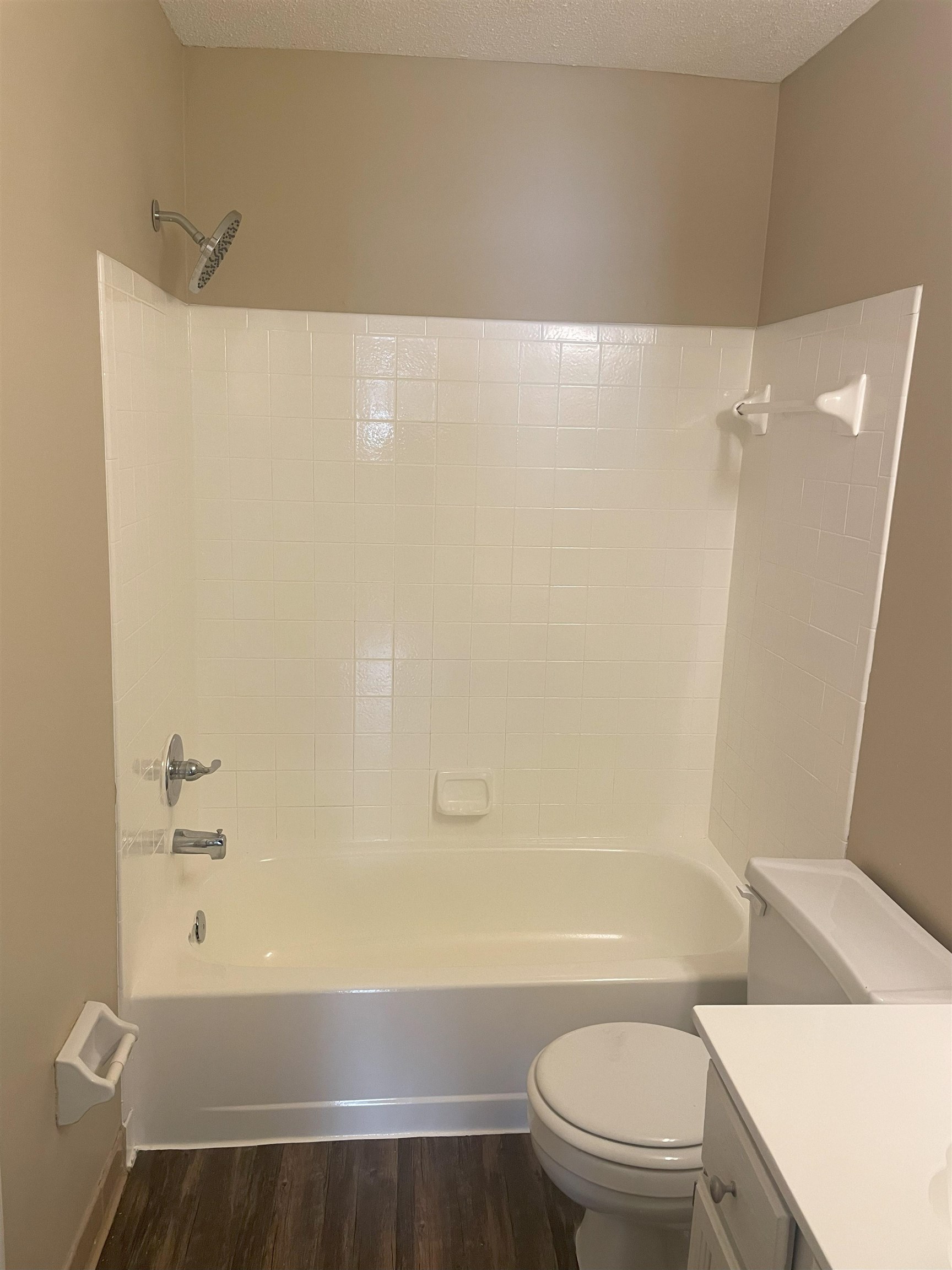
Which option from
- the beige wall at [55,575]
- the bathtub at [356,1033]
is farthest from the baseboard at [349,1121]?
the beige wall at [55,575]

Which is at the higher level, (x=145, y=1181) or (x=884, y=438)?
(x=884, y=438)

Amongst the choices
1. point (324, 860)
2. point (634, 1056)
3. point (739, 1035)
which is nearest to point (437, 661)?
point (324, 860)

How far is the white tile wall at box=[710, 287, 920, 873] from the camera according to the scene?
1891mm

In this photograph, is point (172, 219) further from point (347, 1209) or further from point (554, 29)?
point (347, 1209)

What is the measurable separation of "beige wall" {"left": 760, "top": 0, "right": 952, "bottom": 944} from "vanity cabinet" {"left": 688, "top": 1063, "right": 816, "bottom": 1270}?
672 millimetres

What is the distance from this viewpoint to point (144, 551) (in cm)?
206

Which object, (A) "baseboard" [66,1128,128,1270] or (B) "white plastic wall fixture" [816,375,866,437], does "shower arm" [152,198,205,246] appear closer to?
(B) "white plastic wall fixture" [816,375,866,437]

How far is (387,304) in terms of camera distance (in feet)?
8.08

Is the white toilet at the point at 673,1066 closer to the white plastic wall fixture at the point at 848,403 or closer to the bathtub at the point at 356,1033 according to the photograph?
the bathtub at the point at 356,1033

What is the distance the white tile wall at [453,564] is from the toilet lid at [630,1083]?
3.41 feet

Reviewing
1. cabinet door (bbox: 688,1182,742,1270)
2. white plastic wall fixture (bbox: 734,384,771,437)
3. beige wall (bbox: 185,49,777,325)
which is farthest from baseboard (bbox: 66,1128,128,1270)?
white plastic wall fixture (bbox: 734,384,771,437)

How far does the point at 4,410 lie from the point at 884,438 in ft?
5.19

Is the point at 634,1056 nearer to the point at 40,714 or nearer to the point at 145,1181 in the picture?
the point at 145,1181

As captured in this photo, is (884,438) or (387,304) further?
(387,304)
